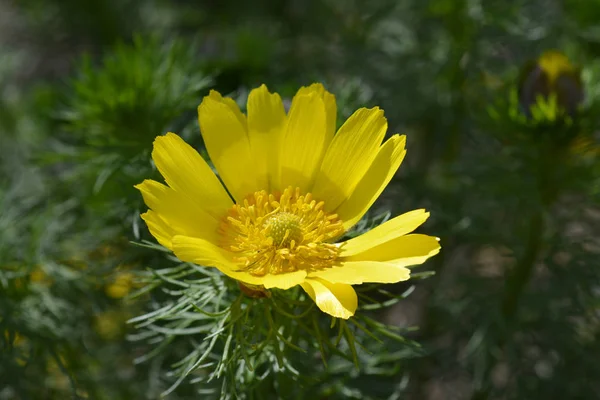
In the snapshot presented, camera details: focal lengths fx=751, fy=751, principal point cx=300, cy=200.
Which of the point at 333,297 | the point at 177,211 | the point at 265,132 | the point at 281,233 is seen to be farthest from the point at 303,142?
the point at 333,297

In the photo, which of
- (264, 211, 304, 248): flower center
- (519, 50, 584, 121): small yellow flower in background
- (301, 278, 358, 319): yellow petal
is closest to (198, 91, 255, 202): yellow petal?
(264, 211, 304, 248): flower center

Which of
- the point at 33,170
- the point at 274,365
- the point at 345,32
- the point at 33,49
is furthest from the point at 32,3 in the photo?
the point at 274,365

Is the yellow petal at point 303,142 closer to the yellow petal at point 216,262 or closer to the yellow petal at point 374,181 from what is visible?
the yellow petal at point 374,181

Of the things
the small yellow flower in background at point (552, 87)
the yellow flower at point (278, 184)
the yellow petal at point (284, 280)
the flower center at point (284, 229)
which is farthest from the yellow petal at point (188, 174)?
the small yellow flower in background at point (552, 87)

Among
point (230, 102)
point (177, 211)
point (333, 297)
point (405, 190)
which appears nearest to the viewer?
point (333, 297)

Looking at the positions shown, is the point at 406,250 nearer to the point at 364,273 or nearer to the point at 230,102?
the point at 364,273

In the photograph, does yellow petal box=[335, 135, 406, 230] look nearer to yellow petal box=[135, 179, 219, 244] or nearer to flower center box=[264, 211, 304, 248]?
flower center box=[264, 211, 304, 248]

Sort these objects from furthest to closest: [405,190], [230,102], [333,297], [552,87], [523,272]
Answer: [405,190] → [523,272] → [552,87] → [230,102] → [333,297]
